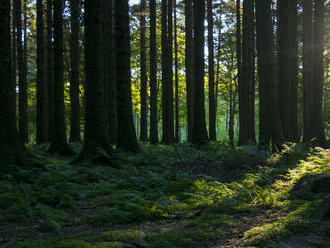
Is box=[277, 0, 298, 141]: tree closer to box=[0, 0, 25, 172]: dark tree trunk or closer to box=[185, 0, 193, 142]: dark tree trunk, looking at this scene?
box=[185, 0, 193, 142]: dark tree trunk

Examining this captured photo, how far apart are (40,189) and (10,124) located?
1.56 m

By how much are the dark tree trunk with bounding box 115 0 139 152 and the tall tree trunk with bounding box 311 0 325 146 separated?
23.8 feet

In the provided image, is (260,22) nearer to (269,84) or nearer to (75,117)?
(269,84)

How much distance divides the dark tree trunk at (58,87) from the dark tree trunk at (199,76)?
5873mm

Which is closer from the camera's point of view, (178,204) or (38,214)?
(38,214)

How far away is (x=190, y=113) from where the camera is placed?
18891 mm

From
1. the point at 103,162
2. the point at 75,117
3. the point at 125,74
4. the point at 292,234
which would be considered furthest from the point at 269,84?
the point at 75,117

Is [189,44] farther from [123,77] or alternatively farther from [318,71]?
[123,77]

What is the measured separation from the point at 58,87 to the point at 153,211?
7.40 meters

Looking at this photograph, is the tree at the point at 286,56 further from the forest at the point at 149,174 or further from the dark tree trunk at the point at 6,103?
the dark tree trunk at the point at 6,103

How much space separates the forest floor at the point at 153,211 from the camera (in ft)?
10.2

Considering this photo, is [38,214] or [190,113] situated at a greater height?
[190,113]

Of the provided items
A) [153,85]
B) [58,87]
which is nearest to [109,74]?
[58,87]

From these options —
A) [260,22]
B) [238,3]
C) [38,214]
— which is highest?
[238,3]
